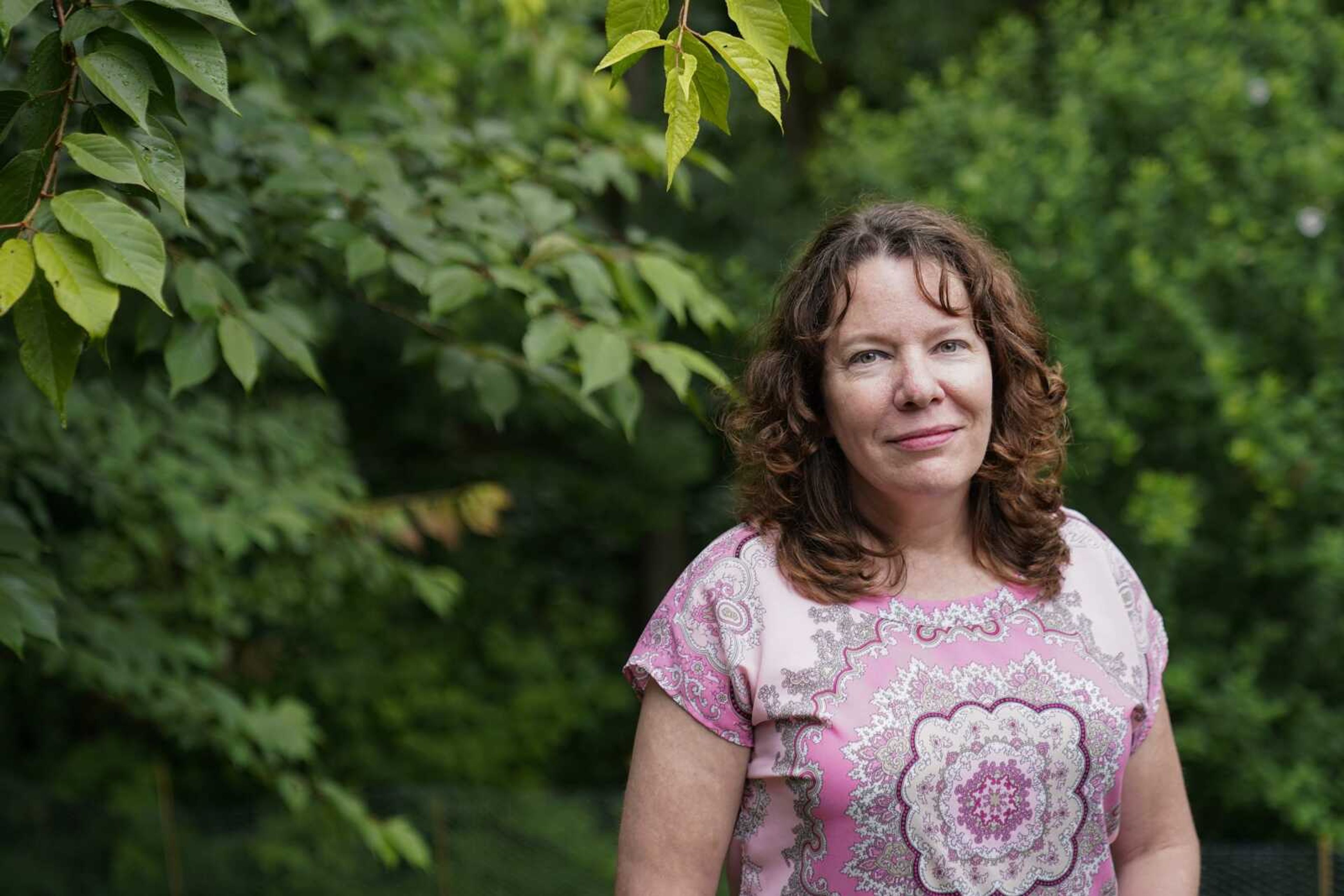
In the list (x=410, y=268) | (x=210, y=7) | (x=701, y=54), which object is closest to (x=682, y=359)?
A: (x=410, y=268)

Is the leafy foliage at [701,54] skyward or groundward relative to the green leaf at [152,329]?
skyward

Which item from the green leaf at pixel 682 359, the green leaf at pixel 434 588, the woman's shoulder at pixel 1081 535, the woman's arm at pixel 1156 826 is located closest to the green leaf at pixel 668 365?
the green leaf at pixel 682 359

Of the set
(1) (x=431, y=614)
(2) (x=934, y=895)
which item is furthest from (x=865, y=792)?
(1) (x=431, y=614)

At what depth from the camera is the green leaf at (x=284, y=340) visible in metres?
1.96

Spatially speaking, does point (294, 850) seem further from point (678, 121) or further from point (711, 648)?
point (678, 121)

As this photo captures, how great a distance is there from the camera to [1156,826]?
71.9 inches

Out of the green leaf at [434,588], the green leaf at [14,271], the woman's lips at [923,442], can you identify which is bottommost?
the green leaf at [434,588]

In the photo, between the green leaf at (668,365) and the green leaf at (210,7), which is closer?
the green leaf at (210,7)

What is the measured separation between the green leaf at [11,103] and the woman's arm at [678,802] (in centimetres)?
95

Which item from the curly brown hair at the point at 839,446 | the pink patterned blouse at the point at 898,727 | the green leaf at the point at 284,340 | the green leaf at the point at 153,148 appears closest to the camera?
the green leaf at the point at 153,148

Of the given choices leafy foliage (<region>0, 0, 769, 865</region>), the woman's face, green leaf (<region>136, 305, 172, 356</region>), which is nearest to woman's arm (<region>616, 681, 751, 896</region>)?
the woman's face

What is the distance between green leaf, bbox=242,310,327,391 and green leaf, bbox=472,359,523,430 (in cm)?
33

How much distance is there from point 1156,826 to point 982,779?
1.18ft

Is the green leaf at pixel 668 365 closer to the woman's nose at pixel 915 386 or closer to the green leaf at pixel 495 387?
the green leaf at pixel 495 387
